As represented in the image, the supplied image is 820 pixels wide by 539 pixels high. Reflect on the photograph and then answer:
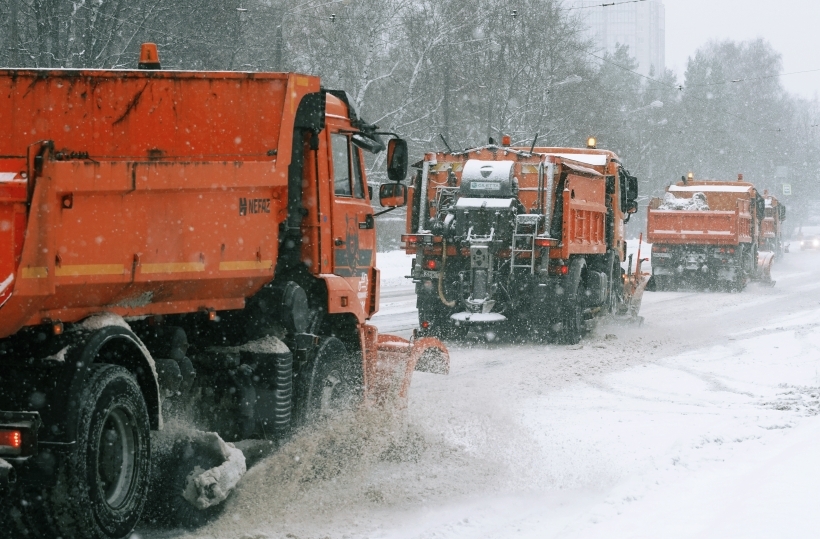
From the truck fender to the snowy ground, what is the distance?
0.81 metres

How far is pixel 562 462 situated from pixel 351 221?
225 centimetres

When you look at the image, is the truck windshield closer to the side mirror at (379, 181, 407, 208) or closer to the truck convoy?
the side mirror at (379, 181, 407, 208)

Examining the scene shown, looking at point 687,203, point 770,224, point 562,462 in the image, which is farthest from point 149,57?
point 770,224

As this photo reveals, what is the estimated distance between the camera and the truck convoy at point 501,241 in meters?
13.9

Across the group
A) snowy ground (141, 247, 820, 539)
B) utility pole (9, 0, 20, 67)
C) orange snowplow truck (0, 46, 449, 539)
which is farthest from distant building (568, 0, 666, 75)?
orange snowplow truck (0, 46, 449, 539)

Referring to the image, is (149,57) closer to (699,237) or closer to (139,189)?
(139,189)

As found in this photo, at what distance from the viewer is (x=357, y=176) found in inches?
309

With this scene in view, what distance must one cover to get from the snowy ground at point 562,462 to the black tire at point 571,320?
1883 mm

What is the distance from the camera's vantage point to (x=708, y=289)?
2742cm

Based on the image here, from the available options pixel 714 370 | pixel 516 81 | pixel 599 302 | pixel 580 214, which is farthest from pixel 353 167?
pixel 516 81

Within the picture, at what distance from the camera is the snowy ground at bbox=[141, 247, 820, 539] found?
5680 millimetres

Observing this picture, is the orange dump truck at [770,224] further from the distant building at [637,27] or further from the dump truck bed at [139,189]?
the distant building at [637,27]

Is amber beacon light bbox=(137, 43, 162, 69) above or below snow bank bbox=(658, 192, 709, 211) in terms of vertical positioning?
above

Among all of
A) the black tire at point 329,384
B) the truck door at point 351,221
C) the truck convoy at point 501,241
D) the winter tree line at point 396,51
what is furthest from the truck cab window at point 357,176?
the winter tree line at point 396,51
